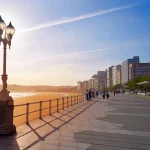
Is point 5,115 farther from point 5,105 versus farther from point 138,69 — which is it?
point 138,69

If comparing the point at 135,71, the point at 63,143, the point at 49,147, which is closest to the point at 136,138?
the point at 63,143

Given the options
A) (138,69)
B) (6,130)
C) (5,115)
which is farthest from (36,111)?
(138,69)

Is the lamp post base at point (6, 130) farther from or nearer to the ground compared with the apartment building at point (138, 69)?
nearer to the ground

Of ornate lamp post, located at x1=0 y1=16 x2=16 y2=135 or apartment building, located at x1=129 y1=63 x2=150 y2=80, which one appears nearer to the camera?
ornate lamp post, located at x1=0 y1=16 x2=16 y2=135

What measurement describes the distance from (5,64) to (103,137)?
442cm

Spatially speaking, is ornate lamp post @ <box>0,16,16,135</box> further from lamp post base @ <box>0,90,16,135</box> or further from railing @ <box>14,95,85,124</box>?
railing @ <box>14,95,85,124</box>

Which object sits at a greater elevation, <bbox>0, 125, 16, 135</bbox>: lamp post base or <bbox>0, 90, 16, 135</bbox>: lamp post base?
<bbox>0, 90, 16, 135</bbox>: lamp post base

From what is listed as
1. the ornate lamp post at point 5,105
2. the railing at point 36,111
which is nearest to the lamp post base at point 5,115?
the ornate lamp post at point 5,105

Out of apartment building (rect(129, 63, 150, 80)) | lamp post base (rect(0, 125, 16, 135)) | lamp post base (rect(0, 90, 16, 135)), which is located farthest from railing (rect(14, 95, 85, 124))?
apartment building (rect(129, 63, 150, 80))

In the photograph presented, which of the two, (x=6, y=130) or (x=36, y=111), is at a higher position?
(x=36, y=111)

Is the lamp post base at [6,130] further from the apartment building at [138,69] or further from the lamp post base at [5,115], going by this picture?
the apartment building at [138,69]

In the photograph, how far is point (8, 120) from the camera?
814 cm

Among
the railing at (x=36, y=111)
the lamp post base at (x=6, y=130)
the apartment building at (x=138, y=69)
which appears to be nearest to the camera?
the lamp post base at (x=6, y=130)

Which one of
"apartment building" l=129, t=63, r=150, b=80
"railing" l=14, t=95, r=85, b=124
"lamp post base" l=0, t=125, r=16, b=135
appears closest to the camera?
"lamp post base" l=0, t=125, r=16, b=135
